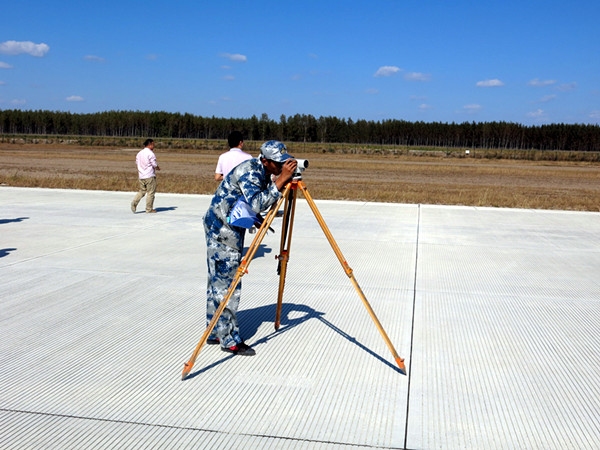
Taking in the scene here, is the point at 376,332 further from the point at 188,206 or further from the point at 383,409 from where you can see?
the point at 188,206

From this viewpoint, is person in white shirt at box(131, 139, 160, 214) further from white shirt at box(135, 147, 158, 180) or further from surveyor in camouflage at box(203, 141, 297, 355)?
surveyor in camouflage at box(203, 141, 297, 355)

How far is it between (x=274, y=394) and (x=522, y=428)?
156 centimetres

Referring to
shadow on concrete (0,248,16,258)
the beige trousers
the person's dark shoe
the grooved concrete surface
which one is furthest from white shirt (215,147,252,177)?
the beige trousers

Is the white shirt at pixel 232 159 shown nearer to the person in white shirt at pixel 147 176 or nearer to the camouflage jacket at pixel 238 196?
the camouflage jacket at pixel 238 196

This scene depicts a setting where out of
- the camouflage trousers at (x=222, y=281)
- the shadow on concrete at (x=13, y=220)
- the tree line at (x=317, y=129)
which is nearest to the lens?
the camouflage trousers at (x=222, y=281)

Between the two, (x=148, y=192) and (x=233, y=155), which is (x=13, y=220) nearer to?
(x=148, y=192)

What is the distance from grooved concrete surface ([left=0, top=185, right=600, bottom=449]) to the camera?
12.6 feet

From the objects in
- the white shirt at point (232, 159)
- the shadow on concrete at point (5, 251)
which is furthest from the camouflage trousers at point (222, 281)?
the shadow on concrete at point (5, 251)

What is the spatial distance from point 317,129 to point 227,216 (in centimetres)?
16731

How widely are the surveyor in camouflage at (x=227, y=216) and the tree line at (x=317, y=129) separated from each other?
149m

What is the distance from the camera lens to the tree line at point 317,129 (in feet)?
513

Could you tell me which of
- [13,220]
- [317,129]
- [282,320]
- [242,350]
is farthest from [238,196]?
[317,129]

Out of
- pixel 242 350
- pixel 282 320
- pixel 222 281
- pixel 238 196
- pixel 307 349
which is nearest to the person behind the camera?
pixel 238 196

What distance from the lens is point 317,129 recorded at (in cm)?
17025
